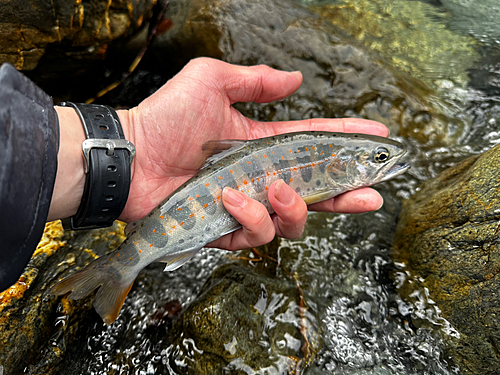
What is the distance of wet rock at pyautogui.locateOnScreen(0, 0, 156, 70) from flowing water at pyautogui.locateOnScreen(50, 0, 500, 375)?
96 cm

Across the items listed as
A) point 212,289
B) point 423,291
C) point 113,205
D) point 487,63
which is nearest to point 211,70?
point 113,205

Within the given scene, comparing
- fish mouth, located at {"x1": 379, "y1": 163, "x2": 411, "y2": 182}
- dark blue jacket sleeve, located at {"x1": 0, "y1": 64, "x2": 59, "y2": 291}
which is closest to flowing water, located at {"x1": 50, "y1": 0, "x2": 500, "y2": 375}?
fish mouth, located at {"x1": 379, "y1": 163, "x2": 411, "y2": 182}

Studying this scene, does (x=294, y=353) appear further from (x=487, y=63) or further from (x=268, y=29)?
(x=487, y=63)

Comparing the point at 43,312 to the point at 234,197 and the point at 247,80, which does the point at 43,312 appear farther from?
the point at 247,80

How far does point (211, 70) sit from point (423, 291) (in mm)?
3064

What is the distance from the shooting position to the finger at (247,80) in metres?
3.40

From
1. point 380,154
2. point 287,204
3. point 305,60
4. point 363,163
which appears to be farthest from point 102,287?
point 305,60

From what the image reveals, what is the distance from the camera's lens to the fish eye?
327 centimetres

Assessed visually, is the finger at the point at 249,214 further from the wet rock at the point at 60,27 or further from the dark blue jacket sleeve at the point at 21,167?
the wet rock at the point at 60,27

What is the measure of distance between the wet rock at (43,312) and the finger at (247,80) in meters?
2.18

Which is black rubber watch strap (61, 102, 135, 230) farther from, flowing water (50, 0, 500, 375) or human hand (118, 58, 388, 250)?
flowing water (50, 0, 500, 375)

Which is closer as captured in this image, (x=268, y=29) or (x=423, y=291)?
(x=423, y=291)

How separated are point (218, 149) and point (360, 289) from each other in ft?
7.09

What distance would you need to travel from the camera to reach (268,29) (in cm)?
503
